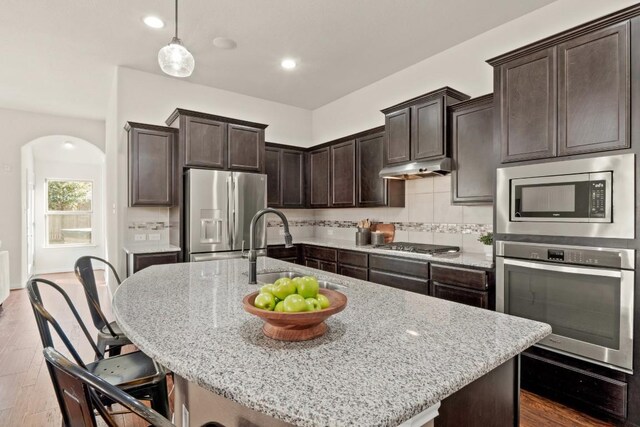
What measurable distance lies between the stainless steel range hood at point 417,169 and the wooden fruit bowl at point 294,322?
2388 mm

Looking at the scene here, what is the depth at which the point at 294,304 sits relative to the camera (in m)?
1.01

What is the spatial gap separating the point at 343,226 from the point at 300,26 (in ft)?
8.89

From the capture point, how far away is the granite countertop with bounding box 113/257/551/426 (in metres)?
0.72

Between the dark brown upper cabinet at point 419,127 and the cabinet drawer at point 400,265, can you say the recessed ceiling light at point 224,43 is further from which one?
the cabinet drawer at point 400,265

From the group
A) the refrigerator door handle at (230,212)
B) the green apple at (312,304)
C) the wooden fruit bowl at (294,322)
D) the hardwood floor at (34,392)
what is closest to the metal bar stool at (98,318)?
the hardwood floor at (34,392)

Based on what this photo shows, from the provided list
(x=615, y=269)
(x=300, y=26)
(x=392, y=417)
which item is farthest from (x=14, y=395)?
(x=615, y=269)

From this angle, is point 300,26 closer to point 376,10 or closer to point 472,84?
point 376,10

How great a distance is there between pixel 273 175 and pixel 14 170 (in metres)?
4.38

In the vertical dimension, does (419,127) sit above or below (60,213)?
above

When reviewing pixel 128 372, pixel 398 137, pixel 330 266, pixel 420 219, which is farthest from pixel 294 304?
pixel 330 266

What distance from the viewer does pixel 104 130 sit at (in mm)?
6273

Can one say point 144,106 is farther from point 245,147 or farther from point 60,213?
point 60,213

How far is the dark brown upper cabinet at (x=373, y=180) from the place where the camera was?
3.88 metres

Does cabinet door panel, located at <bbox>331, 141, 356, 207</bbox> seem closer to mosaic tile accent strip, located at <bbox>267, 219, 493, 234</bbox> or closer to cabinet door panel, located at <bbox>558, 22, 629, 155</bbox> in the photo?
mosaic tile accent strip, located at <bbox>267, 219, 493, 234</bbox>
